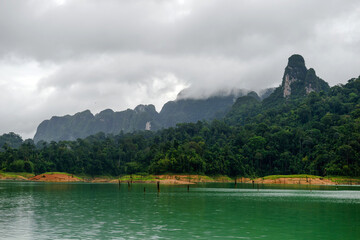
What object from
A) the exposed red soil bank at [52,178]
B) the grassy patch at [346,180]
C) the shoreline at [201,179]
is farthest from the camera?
the exposed red soil bank at [52,178]

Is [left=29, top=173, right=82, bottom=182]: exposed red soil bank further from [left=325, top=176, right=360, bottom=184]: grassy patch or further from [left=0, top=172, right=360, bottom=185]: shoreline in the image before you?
[left=325, top=176, right=360, bottom=184]: grassy patch

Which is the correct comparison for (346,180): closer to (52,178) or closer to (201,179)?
(201,179)

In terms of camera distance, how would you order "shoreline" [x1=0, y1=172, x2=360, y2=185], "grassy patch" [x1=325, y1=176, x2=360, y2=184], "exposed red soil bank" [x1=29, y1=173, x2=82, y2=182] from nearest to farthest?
"grassy patch" [x1=325, y1=176, x2=360, y2=184] → "shoreline" [x1=0, y1=172, x2=360, y2=185] → "exposed red soil bank" [x1=29, y1=173, x2=82, y2=182]

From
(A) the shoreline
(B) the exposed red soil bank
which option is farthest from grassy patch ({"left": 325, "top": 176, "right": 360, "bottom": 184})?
(B) the exposed red soil bank

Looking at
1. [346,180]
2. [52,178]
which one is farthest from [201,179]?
[52,178]

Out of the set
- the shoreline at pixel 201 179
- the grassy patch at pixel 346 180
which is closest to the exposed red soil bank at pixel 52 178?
the shoreline at pixel 201 179

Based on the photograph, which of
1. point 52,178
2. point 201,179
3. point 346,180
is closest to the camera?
point 346,180

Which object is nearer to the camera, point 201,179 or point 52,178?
point 201,179

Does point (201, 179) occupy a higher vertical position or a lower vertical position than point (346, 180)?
lower

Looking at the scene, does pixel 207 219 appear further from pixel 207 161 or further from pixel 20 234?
pixel 207 161

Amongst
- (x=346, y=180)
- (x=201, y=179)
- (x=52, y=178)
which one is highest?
(x=346, y=180)

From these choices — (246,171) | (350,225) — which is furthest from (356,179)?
(350,225)

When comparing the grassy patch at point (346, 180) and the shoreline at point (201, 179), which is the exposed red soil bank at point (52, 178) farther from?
the grassy patch at point (346, 180)

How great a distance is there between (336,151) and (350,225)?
137 m
